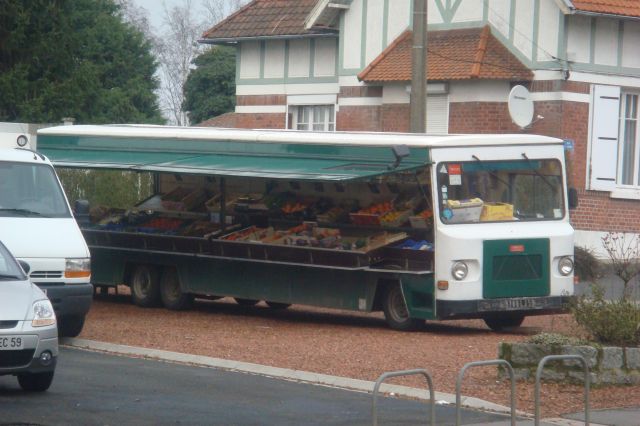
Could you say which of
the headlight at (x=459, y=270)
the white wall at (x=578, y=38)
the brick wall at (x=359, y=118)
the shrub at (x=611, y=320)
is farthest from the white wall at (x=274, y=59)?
the shrub at (x=611, y=320)

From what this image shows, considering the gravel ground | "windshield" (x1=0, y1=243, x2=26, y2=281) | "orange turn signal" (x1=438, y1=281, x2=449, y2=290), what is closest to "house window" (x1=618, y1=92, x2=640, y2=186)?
the gravel ground

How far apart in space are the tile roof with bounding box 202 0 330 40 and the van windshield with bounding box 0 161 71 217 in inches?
703

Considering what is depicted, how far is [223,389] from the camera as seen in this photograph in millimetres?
12477

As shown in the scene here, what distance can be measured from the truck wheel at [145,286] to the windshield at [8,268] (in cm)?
762

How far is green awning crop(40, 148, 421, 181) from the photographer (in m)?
A: 17.2

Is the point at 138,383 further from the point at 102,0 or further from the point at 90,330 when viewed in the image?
the point at 102,0

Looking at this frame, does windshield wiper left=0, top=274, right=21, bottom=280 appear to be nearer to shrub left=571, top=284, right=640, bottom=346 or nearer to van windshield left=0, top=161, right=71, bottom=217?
van windshield left=0, top=161, right=71, bottom=217

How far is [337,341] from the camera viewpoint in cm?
1642

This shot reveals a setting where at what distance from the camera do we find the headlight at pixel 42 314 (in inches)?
455

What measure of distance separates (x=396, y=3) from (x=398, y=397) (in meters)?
19.8

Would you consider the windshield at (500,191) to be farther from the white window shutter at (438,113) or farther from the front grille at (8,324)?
the white window shutter at (438,113)

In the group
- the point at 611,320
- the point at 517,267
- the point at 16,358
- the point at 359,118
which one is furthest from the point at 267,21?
the point at 16,358

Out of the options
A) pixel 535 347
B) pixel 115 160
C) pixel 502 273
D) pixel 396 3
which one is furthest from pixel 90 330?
pixel 396 3

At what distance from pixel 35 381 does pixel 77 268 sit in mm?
3468
